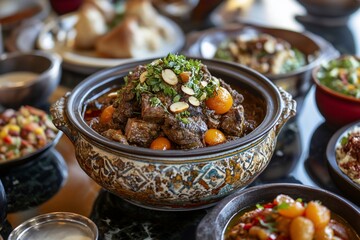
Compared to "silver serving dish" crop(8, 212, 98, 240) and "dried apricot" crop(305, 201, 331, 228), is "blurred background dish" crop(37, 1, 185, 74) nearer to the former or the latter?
"silver serving dish" crop(8, 212, 98, 240)

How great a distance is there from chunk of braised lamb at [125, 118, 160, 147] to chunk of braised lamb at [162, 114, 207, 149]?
39 mm

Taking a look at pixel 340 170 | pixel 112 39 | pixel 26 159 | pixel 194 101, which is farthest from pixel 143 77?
pixel 112 39

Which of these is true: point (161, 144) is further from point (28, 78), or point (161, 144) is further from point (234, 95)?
point (28, 78)

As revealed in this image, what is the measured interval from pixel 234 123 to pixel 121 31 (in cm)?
154

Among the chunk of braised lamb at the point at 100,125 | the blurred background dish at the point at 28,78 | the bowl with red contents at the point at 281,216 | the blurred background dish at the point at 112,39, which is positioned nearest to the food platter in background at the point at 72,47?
the blurred background dish at the point at 112,39

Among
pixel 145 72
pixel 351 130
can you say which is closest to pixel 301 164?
pixel 351 130

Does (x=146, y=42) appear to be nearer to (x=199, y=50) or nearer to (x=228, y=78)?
(x=199, y=50)

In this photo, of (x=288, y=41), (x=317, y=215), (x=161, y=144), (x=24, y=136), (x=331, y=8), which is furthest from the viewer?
(x=331, y=8)

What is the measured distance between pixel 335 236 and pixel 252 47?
1.57m

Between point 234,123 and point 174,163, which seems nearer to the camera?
point 174,163

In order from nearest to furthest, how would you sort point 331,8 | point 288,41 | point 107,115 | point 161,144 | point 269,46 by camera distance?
point 161,144, point 107,115, point 269,46, point 288,41, point 331,8

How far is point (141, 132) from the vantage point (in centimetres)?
171

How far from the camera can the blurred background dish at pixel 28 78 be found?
2537mm

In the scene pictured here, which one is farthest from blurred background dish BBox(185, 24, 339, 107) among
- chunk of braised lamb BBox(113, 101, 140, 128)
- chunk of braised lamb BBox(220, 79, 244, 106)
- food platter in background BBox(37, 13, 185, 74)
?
chunk of braised lamb BBox(113, 101, 140, 128)
